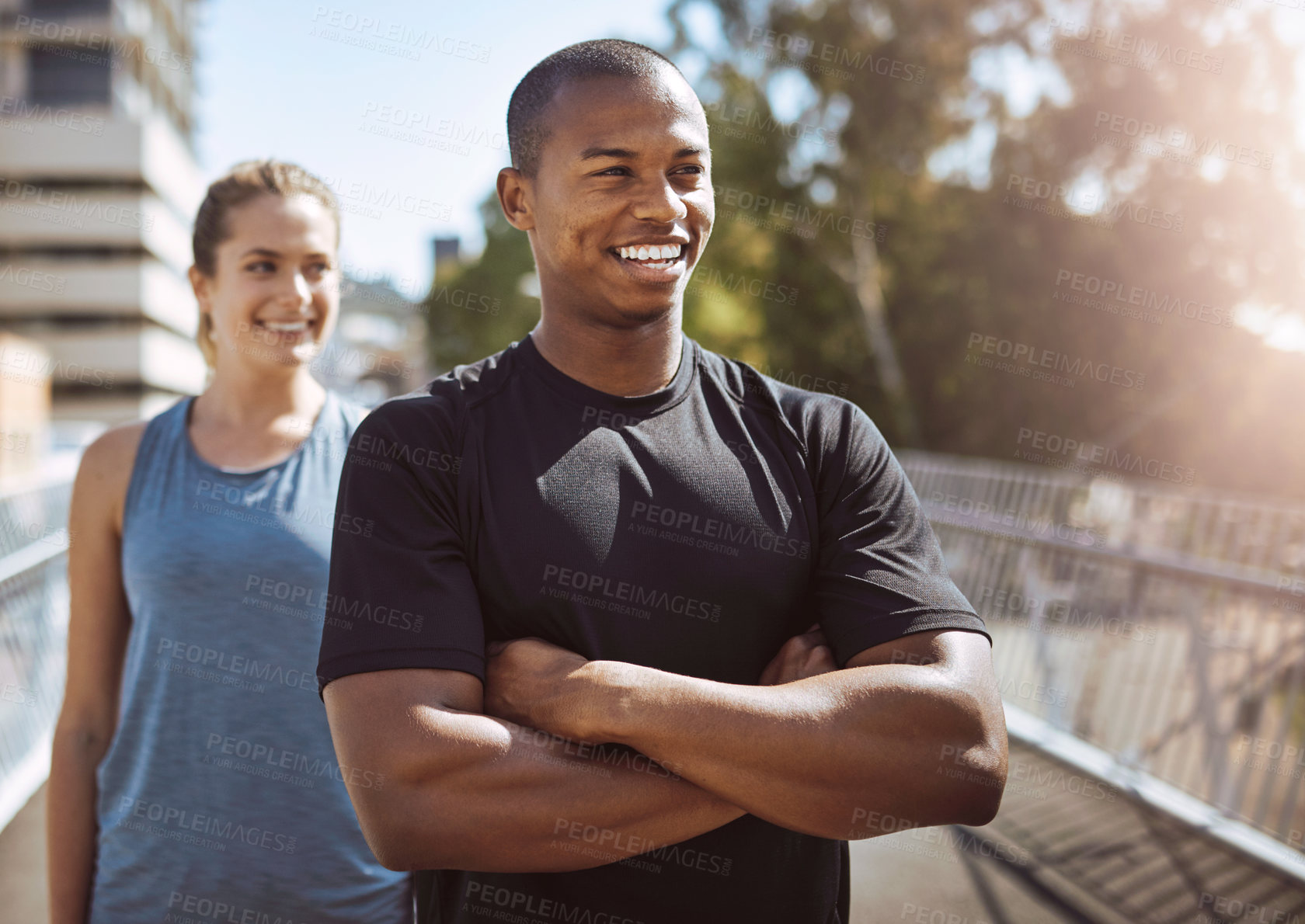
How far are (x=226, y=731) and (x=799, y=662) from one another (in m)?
1.44

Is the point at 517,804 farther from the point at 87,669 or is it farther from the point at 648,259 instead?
the point at 87,669

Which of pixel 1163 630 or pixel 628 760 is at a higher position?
pixel 1163 630

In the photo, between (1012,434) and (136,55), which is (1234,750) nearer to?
(1012,434)

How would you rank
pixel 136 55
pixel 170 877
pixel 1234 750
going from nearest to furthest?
pixel 170 877
pixel 1234 750
pixel 136 55

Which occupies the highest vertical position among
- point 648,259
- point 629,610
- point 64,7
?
point 64,7

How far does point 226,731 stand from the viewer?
2.30 m

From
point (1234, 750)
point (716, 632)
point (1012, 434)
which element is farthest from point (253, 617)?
point (1012, 434)

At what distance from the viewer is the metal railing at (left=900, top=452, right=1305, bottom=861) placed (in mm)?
5199

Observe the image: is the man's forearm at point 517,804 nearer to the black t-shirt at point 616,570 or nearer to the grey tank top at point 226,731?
the black t-shirt at point 616,570

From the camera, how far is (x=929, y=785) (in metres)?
1.68

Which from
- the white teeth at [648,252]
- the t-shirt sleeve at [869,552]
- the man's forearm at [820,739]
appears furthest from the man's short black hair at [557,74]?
the man's forearm at [820,739]

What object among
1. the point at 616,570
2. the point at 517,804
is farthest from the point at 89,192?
the point at 517,804

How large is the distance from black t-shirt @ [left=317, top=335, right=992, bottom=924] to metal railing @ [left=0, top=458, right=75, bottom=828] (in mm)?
4531

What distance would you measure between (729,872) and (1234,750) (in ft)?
16.1
